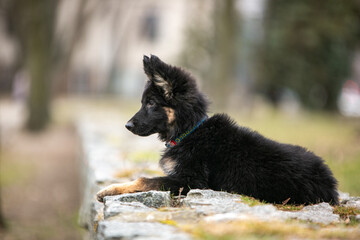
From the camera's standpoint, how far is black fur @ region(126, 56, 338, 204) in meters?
4.21

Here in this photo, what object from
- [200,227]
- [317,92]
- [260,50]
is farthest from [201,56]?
[200,227]

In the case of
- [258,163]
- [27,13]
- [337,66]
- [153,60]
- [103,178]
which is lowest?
[103,178]

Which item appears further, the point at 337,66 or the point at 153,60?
the point at 337,66

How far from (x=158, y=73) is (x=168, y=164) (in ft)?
3.11

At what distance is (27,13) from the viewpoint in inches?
650

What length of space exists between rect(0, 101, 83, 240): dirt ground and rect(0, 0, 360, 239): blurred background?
3 centimetres

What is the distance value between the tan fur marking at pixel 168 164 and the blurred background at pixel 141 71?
3.41 metres

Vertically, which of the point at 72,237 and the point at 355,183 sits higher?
the point at 355,183

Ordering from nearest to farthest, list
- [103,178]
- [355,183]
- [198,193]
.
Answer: [198,193]
[103,178]
[355,183]

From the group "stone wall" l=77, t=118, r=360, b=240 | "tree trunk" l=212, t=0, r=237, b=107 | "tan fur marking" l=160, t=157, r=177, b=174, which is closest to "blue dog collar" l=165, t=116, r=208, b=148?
"tan fur marking" l=160, t=157, r=177, b=174

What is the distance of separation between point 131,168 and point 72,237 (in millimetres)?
2646

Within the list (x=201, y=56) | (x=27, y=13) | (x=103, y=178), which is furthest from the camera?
(x=201, y=56)

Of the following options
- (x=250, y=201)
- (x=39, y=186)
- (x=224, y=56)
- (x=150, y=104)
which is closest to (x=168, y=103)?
(x=150, y=104)

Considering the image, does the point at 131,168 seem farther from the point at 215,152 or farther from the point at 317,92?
the point at 317,92
